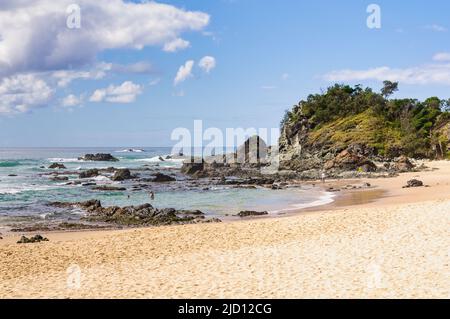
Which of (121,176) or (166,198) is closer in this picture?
(166,198)

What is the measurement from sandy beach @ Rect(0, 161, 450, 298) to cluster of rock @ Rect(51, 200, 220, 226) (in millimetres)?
4136

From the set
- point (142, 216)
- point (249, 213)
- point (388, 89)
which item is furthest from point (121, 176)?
point (388, 89)

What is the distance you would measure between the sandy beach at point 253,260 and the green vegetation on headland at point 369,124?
2320 inches

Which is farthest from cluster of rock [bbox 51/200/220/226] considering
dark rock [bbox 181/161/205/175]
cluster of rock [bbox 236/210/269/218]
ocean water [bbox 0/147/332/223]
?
dark rock [bbox 181/161/205/175]

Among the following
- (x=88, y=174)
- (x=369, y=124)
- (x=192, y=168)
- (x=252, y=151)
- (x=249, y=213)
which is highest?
(x=369, y=124)

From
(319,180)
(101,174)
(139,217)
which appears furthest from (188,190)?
(101,174)

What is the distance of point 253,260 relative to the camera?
53.6 ft

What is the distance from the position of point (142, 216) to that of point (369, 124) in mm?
68455

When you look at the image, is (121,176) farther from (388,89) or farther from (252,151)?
(388,89)

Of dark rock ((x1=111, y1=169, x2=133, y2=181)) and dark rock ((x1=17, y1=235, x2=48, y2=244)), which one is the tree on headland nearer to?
dark rock ((x1=111, y1=169, x2=133, y2=181))

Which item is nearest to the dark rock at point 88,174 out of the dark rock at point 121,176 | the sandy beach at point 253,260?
the dark rock at point 121,176

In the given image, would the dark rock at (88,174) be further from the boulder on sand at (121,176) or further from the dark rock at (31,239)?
the dark rock at (31,239)
